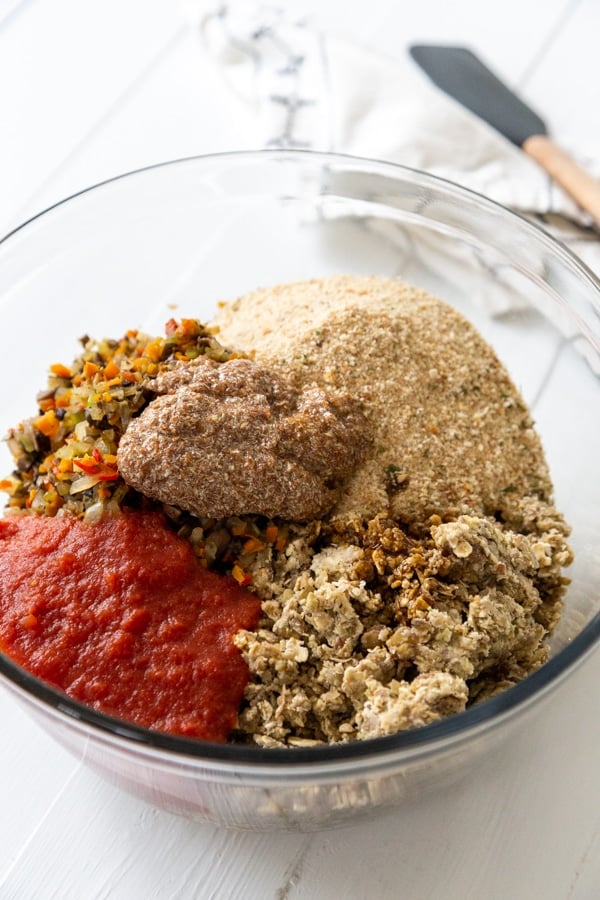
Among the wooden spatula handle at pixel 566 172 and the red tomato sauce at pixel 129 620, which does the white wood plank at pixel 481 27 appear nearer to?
the wooden spatula handle at pixel 566 172

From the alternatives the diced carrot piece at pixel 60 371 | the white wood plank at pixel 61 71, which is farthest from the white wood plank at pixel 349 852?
the white wood plank at pixel 61 71

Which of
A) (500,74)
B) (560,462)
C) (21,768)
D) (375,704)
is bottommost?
(21,768)

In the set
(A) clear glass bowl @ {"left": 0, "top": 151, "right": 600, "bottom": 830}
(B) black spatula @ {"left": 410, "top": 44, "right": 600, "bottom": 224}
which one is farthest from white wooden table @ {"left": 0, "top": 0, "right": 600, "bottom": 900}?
(B) black spatula @ {"left": 410, "top": 44, "right": 600, "bottom": 224}

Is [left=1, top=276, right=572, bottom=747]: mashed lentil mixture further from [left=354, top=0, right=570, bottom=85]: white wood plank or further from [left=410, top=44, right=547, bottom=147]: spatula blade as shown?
[left=354, top=0, right=570, bottom=85]: white wood plank

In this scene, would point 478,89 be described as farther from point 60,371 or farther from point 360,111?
point 60,371

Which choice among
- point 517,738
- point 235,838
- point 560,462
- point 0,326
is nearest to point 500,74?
point 560,462

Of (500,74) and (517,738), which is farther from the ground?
(500,74)

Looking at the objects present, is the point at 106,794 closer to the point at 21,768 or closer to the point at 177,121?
the point at 21,768
